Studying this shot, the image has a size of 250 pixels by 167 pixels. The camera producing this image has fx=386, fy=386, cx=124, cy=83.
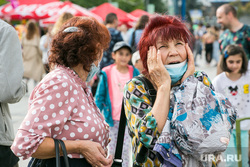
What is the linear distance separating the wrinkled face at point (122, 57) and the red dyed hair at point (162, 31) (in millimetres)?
2773

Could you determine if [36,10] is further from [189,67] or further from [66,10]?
[189,67]

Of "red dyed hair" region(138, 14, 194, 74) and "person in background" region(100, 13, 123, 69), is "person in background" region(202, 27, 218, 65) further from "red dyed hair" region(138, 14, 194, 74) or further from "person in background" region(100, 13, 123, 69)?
"red dyed hair" region(138, 14, 194, 74)

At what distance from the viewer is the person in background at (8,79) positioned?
267 cm

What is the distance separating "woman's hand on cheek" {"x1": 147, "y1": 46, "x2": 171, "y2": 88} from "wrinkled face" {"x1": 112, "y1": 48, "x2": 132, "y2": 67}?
2.94 meters

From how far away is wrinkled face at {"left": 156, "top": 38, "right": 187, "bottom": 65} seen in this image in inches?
93.4

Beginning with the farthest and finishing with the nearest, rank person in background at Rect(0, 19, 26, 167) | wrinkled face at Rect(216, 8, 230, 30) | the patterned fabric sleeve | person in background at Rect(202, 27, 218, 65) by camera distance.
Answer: person in background at Rect(202, 27, 218, 65) → wrinkled face at Rect(216, 8, 230, 30) → person in background at Rect(0, 19, 26, 167) → the patterned fabric sleeve

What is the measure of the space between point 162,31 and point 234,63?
264 centimetres

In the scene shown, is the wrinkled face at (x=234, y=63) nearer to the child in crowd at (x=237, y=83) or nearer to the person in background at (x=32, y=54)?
the child in crowd at (x=237, y=83)

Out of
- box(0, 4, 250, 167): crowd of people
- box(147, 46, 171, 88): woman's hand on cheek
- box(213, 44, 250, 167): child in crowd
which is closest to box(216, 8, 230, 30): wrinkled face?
box(213, 44, 250, 167): child in crowd

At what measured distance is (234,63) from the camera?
480 cm

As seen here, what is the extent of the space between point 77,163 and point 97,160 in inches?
4.7

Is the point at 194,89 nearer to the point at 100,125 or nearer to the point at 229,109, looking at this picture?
the point at 229,109

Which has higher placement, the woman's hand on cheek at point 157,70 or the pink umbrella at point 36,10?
the pink umbrella at point 36,10

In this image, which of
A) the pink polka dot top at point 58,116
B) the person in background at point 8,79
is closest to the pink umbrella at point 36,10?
the person in background at point 8,79
